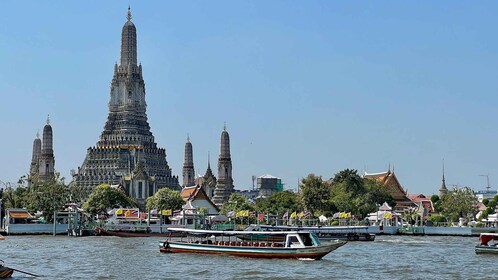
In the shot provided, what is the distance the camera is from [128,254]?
207ft

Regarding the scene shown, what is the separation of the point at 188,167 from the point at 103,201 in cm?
5345

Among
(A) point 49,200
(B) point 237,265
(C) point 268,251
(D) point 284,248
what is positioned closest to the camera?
(B) point 237,265

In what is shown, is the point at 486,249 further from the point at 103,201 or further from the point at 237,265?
the point at 103,201

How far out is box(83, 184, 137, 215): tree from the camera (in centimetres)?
11862

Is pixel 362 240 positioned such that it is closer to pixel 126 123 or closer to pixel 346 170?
pixel 346 170

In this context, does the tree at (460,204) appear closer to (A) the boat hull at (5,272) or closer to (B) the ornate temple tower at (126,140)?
(B) the ornate temple tower at (126,140)

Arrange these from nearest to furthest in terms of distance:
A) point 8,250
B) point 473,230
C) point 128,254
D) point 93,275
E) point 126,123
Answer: point 93,275
point 128,254
point 8,250
point 473,230
point 126,123

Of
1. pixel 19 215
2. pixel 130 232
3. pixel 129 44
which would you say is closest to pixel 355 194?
pixel 130 232

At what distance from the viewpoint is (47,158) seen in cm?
15162

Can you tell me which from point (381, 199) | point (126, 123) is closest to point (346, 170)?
point (381, 199)

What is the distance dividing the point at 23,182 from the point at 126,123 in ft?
114

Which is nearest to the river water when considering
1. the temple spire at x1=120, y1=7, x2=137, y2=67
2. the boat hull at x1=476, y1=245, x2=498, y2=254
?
the boat hull at x1=476, y1=245, x2=498, y2=254

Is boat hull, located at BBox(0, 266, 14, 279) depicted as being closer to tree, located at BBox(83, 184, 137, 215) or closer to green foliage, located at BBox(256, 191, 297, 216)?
tree, located at BBox(83, 184, 137, 215)

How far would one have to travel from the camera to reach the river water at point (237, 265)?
48.0 m
